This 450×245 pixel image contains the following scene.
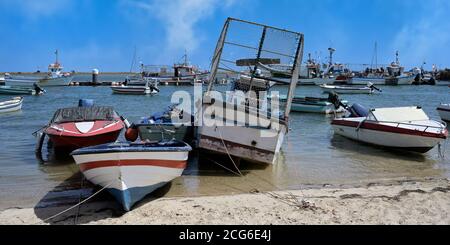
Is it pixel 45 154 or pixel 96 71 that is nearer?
pixel 45 154

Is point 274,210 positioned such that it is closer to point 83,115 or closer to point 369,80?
point 83,115

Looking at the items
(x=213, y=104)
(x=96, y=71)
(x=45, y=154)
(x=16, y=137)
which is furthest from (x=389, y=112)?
(x=96, y=71)

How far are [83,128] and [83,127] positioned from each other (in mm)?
88

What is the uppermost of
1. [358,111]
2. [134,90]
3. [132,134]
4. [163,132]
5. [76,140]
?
[134,90]

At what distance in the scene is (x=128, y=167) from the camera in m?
7.96

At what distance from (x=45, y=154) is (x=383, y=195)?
10863 millimetres

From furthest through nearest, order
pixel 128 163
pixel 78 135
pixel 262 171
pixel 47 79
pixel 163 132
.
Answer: pixel 47 79 < pixel 163 132 < pixel 78 135 < pixel 262 171 < pixel 128 163

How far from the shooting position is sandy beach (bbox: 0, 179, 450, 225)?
7.54 m

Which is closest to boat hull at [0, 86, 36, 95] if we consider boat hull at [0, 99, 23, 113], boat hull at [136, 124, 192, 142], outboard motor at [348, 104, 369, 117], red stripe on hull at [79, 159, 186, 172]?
boat hull at [0, 99, 23, 113]

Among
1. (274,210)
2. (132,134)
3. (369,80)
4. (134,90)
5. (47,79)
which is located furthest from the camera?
(369,80)

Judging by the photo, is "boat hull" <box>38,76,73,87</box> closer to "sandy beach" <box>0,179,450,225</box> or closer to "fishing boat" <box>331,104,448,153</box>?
"fishing boat" <box>331,104,448,153</box>

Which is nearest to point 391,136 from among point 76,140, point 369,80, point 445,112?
point 76,140

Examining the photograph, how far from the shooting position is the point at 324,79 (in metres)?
81.7
